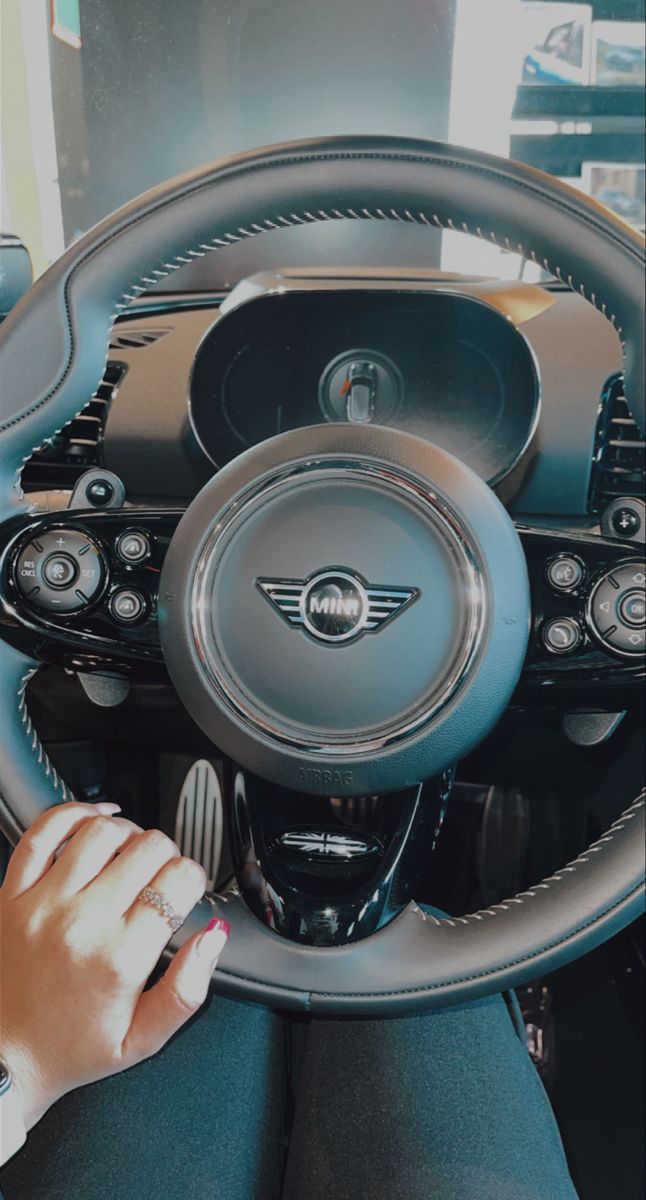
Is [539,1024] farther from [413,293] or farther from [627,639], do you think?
[413,293]

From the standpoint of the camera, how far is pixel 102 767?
5.15 ft

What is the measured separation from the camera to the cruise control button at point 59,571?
0.88 m

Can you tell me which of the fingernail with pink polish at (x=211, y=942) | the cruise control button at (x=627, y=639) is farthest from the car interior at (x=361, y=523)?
the fingernail with pink polish at (x=211, y=942)

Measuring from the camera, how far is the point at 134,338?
1385mm

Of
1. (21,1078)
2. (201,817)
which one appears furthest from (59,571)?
(201,817)

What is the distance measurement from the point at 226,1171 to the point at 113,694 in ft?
1.39

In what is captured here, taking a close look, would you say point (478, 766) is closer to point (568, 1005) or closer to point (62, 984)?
point (568, 1005)

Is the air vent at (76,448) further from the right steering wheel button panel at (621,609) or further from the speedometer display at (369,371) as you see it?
the right steering wheel button panel at (621,609)

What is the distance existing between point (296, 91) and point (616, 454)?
775mm

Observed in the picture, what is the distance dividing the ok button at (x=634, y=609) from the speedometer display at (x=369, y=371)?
362mm

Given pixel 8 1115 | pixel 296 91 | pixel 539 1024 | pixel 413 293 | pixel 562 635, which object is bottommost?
pixel 539 1024

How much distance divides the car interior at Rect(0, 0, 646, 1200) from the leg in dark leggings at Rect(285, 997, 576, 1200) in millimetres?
120

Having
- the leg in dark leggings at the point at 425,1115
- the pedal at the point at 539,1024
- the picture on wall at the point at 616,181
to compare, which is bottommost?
the pedal at the point at 539,1024

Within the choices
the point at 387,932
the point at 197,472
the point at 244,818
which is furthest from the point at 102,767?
the point at 387,932
